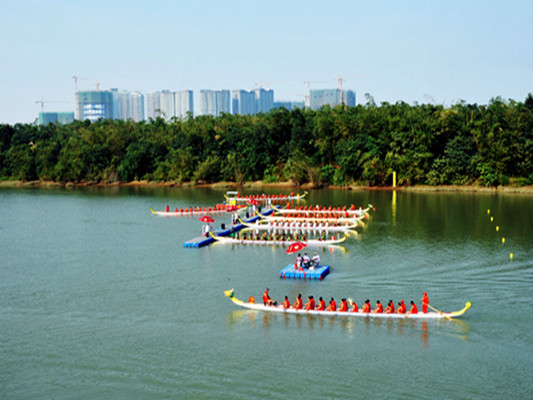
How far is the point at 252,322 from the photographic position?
696 inches

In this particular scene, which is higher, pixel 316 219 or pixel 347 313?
pixel 316 219

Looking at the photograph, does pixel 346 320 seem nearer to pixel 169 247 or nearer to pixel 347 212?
pixel 169 247

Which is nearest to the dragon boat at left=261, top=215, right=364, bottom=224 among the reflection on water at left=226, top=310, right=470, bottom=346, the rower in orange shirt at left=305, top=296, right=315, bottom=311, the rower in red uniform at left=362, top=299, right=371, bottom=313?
the rower in orange shirt at left=305, top=296, right=315, bottom=311

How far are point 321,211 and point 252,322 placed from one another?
21.5m

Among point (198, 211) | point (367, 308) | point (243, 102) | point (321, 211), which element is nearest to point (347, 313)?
point (367, 308)

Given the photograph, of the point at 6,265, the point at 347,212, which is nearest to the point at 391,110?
the point at 347,212

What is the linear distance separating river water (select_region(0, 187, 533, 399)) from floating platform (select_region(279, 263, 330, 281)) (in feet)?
1.59

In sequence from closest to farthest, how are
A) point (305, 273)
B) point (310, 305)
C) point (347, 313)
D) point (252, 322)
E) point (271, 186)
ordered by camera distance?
point (252, 322)
point (347, 313)
point (310, 305)
point (305, 273)
point (271, 186)

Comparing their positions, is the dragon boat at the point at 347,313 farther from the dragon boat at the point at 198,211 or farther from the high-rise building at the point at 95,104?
the high-rise building at the point at 95,104

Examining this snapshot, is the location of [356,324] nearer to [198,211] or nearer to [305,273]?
[305,273]

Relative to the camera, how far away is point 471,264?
77.8 ft

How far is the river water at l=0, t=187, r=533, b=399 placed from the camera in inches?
547

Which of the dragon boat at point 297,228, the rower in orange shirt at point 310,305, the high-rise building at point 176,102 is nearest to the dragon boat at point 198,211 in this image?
the dragon boat at point 297,228

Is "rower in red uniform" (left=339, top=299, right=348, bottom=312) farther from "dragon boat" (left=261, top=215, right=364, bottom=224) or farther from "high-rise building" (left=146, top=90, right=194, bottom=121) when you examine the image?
"high-rise building" (left=146, top=90, right=194, bottom=121)
